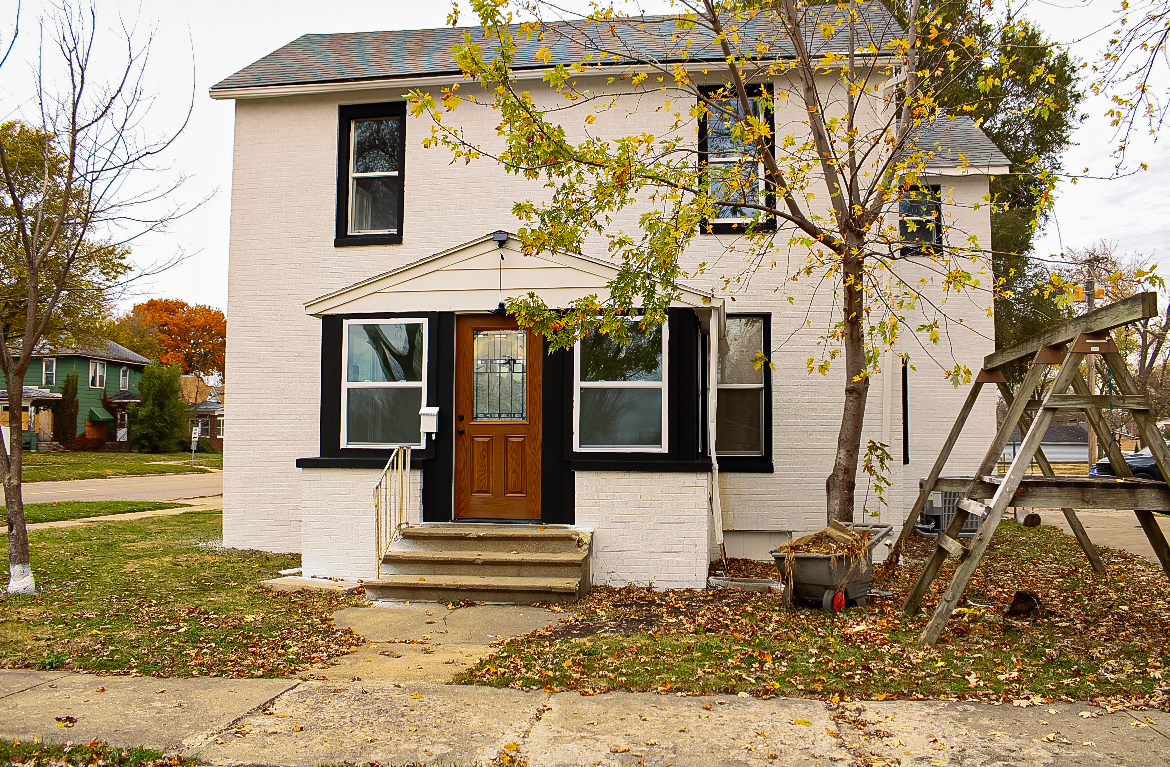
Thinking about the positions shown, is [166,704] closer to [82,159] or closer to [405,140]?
[82,159]

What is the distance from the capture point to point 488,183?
11.1 meters

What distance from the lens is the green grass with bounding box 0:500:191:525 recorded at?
1522 cm

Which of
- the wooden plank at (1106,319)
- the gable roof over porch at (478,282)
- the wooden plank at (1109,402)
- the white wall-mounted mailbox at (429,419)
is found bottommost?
the white wall-mounted mailbox at (429,419)

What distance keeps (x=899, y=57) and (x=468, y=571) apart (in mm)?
6630

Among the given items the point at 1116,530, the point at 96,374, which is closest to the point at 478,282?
the point at 1116,530

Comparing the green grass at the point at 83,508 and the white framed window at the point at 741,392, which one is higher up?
the white framed window at the point at 741,392

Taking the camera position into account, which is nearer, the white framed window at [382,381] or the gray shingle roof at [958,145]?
the white framed window at [382,381]

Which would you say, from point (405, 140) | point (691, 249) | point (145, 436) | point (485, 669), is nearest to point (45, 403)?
point (145, 436)

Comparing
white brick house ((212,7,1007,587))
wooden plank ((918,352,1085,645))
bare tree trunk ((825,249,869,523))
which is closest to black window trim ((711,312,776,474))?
white brick house ((212,7,1007,587))

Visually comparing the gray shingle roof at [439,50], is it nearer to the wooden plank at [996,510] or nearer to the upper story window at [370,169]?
the upper story window at [370,169]

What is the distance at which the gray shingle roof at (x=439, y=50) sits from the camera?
10914 millimetres

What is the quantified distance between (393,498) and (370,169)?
4.81 m

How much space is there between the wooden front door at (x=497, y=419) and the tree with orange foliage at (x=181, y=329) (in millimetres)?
61562

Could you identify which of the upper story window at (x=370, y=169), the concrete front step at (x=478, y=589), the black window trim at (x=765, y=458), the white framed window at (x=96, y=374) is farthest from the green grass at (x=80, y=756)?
the white framed window at (x=96, y=374)
